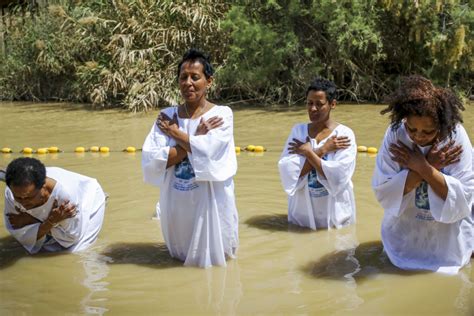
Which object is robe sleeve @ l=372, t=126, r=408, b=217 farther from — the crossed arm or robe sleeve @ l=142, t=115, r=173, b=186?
robe sleeve @ l=142, t=115, r=173, b=186

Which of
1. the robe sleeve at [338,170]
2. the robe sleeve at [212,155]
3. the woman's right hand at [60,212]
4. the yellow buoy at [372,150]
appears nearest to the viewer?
the robe sleeve at [212,155]

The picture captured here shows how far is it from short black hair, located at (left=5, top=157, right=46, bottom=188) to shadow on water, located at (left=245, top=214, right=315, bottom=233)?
7.59 feet

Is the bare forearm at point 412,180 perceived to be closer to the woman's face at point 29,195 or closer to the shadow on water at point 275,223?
the shadow on water at point 275,223

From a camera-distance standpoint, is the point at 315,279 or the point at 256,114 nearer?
the point at 315,279

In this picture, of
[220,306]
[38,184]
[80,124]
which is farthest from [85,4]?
[220,306]

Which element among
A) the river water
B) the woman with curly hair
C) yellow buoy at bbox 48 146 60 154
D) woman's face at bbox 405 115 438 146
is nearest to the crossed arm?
the woman with curly hair

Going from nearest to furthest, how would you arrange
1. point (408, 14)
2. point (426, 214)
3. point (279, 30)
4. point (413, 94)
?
point (413, 94) < point (426, 214) < point (408, 14) < point (279, 30)

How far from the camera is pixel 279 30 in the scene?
1534cm

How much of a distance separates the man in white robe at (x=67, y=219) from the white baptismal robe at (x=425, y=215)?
8.26ft

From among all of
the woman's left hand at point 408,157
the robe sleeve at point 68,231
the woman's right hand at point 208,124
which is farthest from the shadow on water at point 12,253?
the woman's left hand at point 408,157

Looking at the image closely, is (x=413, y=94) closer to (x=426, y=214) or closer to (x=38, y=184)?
(x=426, y=214)

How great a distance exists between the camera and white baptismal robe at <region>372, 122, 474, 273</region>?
473 centimetres

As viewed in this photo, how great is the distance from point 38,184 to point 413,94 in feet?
9.53

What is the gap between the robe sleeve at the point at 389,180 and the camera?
15.7 ft
